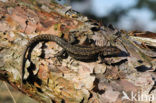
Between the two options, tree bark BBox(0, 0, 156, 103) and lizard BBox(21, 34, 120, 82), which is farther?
lizard BBox(21, 34, 120, 82)

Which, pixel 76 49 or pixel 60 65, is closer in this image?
pixel 60 65

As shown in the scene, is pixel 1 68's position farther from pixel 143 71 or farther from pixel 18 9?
pixel 143 71

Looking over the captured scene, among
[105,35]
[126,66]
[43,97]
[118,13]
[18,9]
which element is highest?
[118,13]

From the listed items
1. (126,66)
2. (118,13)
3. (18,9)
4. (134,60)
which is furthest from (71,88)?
(118,13)

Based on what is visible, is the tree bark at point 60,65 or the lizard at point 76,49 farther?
the lizard at point 76,49

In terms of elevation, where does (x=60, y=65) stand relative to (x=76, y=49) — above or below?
below
